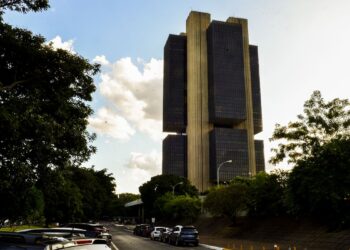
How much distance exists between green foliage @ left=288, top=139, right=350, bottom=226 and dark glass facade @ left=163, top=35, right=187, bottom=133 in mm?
156613

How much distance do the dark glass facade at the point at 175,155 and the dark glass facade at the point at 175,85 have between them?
7.31 m

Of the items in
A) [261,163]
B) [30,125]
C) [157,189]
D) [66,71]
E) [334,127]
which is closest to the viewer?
[30,125]

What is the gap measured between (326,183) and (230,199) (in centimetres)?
1867

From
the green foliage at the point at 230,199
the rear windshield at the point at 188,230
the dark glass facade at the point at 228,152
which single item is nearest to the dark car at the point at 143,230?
the green foliage at the point at 230,199

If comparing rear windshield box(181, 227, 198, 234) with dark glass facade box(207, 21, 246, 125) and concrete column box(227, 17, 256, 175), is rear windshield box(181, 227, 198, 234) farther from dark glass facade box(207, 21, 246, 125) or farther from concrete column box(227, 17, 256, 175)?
concrete column box(227, 17, 256, 175)

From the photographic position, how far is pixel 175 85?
192375 millimetres

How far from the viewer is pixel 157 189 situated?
4289 inches

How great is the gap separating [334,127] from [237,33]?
468 feet

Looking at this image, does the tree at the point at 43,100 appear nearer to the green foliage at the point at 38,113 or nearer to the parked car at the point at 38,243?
the green foliage at the point at 38,113

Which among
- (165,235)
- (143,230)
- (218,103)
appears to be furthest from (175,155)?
(165,235)

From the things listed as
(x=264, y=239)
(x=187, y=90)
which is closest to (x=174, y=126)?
(x=187, y=90)

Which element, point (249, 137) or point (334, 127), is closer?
point (334, 127)

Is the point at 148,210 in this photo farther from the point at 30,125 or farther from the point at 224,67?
the point at 30,125

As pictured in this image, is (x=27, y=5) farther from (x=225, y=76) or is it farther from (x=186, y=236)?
(x=225, y=76)
